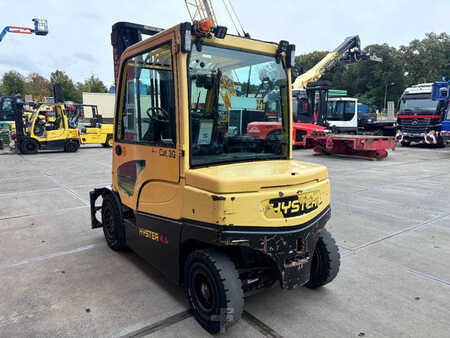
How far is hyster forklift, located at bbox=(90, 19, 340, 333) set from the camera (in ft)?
8.02

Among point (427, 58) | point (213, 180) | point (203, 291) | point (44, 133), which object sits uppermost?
point (427, 58)

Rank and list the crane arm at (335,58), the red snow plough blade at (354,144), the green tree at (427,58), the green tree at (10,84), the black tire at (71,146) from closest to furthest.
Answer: the red snow plough blade at (354,144) → the black tire at (71,146) → the crane arm at (335,58) → the green tree at (427,58) → the green tree at (10,84)

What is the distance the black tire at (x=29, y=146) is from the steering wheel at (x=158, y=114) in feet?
48.0

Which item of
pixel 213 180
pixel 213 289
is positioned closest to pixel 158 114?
pixel 213 180

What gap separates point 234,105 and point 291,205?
1.08 meters

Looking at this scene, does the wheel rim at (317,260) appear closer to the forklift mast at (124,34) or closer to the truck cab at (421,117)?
the forklift mast at (124,34)

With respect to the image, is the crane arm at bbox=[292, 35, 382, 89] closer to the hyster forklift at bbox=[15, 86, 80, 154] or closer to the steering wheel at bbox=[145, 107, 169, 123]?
the hyster forklift at bbox=[15, 86, 80, 154]

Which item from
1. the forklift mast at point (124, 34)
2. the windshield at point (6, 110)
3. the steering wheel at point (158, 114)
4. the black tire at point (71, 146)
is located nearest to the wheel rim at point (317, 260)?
the steering wheel at point (158, 114)

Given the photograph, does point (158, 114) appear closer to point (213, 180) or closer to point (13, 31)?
point (213, 180)

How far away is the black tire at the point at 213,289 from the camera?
244 centimetres

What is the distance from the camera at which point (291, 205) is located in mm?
2574

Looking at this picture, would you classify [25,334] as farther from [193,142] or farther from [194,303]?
[193,142]

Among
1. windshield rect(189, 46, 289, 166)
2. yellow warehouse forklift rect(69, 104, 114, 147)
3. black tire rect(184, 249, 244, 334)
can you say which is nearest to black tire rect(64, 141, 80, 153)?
yellow warehouse forklift rect(69, 104, 114, 147)

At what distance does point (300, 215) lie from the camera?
262cm
